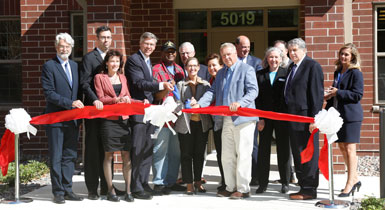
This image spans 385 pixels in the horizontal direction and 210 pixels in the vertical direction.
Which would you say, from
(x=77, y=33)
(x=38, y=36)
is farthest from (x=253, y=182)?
(x=38, y=36)

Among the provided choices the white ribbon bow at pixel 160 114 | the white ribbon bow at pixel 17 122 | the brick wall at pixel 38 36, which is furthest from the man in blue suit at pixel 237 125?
the brick wall at pixel 38 36

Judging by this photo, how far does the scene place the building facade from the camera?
37.9ft

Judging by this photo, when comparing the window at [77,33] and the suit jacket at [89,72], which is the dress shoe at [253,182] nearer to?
the suit jacket at [89,72]

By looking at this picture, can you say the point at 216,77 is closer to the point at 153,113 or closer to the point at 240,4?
the point at 153,113

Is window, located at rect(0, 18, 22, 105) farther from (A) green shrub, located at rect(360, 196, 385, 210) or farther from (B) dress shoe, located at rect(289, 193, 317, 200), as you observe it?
(A) green shrub, located at rect(360, 196, 385, 210)

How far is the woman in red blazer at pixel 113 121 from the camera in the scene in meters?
7.74

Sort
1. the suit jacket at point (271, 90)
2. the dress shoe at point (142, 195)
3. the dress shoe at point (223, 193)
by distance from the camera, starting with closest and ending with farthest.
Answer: the dress shoe at point (142, 195) < the dress shoe at point (223, 193) < the suit jacket at point (271, 90)

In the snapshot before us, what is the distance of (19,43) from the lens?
12.9 metres

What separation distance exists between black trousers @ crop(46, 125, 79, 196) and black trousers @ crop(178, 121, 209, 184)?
146 cm

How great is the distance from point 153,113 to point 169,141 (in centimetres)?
90

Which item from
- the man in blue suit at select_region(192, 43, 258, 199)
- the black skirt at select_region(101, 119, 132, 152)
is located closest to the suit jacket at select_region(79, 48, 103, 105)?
the black skirt at select_region(101, 119, 132, 152)

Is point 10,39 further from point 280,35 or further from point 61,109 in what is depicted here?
point 280,35

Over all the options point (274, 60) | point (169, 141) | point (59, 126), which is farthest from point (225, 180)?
point (59, 126)

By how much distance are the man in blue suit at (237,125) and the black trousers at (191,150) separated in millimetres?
440
